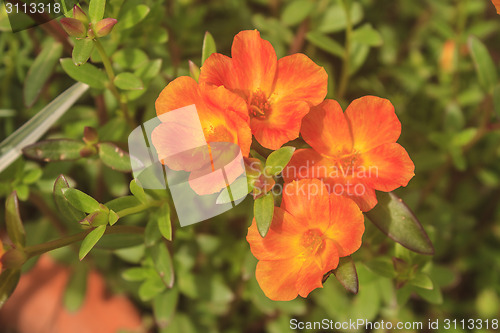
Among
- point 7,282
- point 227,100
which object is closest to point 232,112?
point 227,100

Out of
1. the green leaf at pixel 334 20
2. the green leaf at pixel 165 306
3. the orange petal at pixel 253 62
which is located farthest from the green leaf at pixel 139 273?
the green leaf at pixel 334 20

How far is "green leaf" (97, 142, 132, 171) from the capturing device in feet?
3.80

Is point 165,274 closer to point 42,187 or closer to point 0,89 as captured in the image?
point 42,187

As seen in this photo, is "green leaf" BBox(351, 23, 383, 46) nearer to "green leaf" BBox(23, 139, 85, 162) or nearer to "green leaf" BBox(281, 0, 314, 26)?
"green leaf" BBox(281, 0, 314, 26)

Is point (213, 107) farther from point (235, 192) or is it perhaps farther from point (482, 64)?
point (482, 64)

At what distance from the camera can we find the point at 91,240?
3.14 feet

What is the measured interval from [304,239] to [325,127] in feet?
0.82

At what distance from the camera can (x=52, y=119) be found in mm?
1312

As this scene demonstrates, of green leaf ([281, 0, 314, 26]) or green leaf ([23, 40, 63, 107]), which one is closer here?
green leaf ([23, 40, 63, 107])

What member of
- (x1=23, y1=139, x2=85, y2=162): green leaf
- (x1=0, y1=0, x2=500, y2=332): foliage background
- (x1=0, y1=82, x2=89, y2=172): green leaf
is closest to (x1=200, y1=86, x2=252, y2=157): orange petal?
(x1=0, y1=0, x2=500, y2=332): foliage background

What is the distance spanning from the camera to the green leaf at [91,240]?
94 centimetres

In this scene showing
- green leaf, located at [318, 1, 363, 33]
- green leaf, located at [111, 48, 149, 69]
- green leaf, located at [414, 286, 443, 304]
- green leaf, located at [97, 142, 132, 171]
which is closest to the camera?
green leaf, located at [97, 142, 132, 171]

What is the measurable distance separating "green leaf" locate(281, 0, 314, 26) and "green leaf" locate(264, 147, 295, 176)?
102cm

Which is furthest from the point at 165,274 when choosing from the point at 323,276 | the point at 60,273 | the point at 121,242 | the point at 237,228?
the point at 60,273
